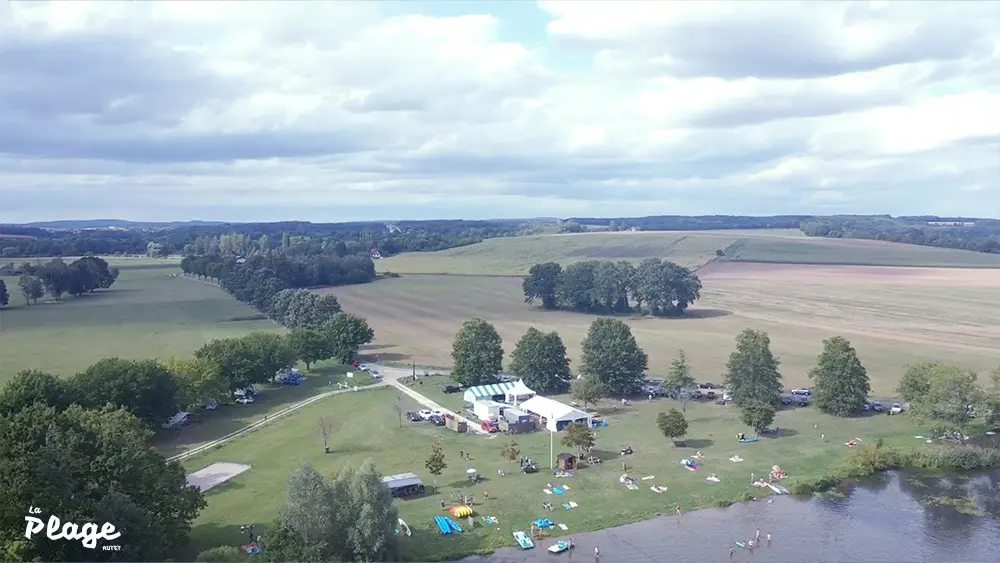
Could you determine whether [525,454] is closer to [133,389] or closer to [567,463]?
[567,463]

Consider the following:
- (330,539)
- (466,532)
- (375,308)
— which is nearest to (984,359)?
(466,532)

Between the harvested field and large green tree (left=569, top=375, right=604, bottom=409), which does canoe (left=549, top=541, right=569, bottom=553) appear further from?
the harvested field

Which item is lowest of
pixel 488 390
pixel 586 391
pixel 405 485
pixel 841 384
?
pixel 405 485

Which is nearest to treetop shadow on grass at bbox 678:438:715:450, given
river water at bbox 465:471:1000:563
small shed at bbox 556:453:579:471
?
river water at bbox 465:471:1000:563

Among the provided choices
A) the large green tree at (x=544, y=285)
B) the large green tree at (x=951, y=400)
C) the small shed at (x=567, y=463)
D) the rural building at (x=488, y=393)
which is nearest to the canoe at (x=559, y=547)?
the small shed at (x=567, y=463)

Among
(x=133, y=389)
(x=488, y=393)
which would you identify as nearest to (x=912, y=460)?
(x=488, y=393)

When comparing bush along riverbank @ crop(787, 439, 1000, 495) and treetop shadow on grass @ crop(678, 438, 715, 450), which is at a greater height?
bush along riverbank @ crop(787, 439, 1000, 495)
